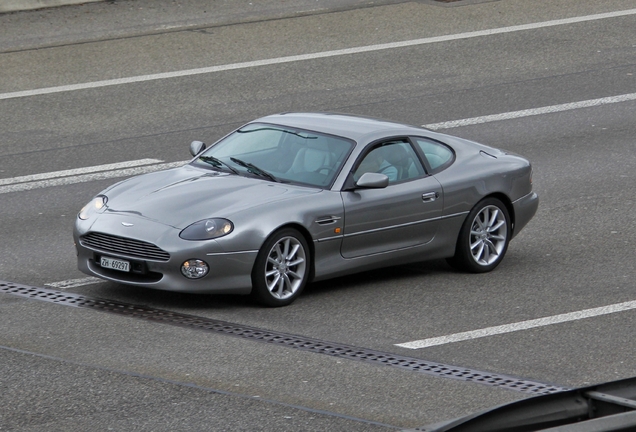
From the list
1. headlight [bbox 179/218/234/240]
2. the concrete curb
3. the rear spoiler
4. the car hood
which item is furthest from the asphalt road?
the rear spoiler

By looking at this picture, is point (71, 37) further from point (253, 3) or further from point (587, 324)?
point (587, 324)

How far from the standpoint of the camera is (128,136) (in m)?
15.9

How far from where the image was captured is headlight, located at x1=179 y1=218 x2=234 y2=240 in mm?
10180

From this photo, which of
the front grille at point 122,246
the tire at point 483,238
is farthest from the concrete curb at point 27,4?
the tire at point 483,238

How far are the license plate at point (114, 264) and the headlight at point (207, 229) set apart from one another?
0.51 meters

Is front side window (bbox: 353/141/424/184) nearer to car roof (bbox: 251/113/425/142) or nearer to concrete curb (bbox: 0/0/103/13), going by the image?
car roof (bbox: 251/113/425/142)

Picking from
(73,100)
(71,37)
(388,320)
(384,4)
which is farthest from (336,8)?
(388,320)

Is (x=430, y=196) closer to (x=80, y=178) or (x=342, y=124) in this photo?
(x=342, y=124)

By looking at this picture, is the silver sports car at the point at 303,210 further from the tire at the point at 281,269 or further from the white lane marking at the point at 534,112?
the white lane marking at the point at 534,112

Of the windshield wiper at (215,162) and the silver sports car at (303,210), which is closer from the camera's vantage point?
the silver sports car at (303,210)

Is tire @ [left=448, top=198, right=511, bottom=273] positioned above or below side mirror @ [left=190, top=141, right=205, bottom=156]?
below

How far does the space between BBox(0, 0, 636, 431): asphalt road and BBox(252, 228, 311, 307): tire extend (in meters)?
0.13

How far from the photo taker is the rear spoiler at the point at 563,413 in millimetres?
5117

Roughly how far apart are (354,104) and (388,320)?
7.24 m
